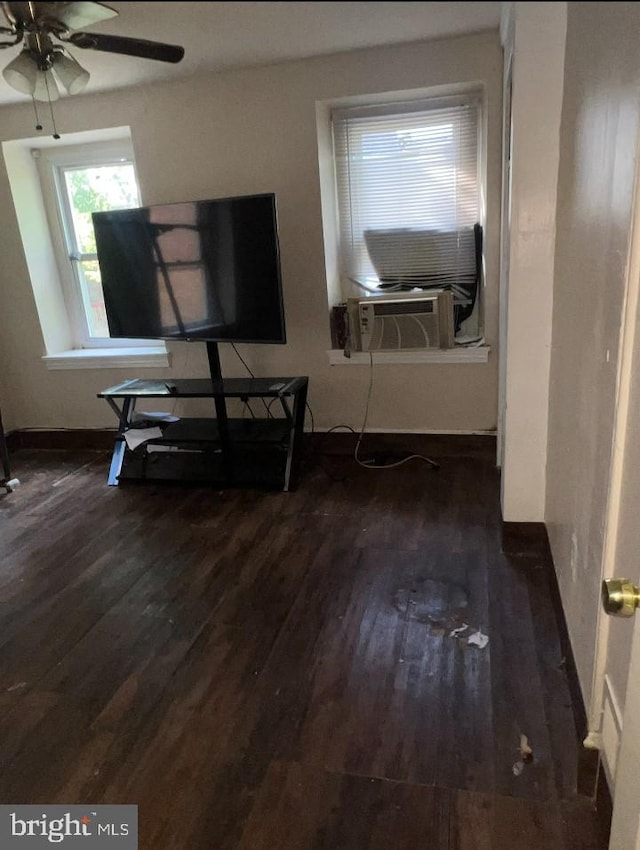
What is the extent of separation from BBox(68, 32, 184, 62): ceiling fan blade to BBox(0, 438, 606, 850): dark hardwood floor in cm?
147

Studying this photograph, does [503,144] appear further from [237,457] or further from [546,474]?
[237,457]

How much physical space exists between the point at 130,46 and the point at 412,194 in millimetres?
2393

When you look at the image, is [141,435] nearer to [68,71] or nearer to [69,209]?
[69,209]

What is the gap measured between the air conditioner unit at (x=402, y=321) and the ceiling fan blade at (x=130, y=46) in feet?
6.27

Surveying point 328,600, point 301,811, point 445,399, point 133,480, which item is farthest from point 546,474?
point 133,480

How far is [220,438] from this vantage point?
122 inches

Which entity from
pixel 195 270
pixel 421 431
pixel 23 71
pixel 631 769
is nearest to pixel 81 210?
pixel 195 270

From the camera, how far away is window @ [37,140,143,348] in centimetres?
355

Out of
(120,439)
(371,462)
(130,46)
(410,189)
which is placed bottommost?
(371,462)

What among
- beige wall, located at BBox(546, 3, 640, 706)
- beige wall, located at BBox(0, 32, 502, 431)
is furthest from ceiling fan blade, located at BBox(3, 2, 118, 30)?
beige wall, located at BBox(0, 32, 502, 431)

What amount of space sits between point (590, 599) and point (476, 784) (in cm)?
52

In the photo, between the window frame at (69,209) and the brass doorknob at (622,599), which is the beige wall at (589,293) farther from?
the window frame at (69,209)

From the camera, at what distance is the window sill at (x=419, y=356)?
318cm

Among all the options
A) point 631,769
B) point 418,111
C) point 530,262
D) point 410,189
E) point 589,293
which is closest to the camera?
point 631,769
